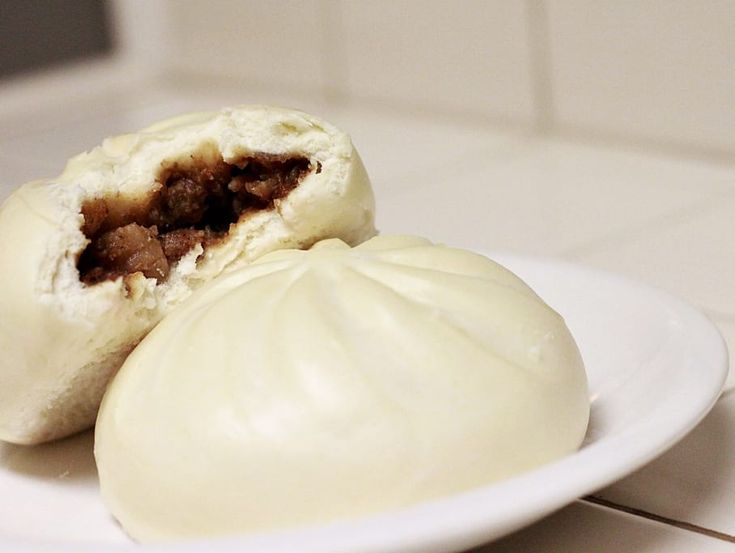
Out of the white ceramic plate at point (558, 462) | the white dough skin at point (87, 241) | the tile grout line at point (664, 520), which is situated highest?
the white dough skin at point (87, 241)

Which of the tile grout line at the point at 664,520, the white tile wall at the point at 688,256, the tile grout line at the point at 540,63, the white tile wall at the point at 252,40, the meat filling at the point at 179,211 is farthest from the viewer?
the white tile wall at the point at 252,40

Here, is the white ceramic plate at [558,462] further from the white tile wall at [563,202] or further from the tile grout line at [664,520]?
the white tile wall at [563,202]

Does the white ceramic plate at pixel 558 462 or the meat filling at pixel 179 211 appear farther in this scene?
the meat filling at pixel 179 211

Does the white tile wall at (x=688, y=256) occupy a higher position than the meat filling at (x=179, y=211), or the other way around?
the meat filling at (x=179, y=211)

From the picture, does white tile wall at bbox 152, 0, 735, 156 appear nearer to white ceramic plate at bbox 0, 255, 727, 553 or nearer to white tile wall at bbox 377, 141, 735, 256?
white tile wall at bbox 377, 141, 735, 256

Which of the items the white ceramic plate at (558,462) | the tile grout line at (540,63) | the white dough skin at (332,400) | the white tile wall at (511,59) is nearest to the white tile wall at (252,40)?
the white tile wall at (511,59)

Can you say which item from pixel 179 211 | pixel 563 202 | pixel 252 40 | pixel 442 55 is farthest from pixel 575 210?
pixel 252 40
